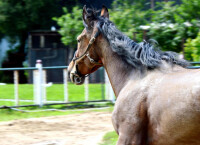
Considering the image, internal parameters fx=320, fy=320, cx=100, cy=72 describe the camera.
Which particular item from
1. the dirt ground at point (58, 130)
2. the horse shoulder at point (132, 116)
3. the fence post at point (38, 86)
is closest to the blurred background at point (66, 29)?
the fence post at point (38, 86)

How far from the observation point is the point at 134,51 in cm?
382

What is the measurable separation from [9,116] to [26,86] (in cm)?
154

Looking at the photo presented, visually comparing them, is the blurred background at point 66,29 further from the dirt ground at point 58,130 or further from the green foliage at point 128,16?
the dirt ground at point 58,130

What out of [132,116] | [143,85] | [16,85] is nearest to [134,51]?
[143,85]

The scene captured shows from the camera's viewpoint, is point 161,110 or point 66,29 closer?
point 161,110

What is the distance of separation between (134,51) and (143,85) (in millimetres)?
530

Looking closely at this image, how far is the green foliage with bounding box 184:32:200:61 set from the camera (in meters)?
10.4

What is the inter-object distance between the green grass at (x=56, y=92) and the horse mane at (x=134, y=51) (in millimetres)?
6032

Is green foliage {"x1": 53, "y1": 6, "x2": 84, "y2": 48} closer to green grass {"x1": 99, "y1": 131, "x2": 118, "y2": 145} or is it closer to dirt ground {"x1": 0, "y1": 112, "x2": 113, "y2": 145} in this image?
dirt ground {"x1": 0, "y1": 112, "x2": 113, "y2": 145}

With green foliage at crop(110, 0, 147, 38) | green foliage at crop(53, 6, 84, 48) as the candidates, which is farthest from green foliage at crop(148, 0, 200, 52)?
green foliage at crop(53, 6, 84, 48)

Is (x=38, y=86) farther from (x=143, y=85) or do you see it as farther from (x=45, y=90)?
(x=143, y=85)

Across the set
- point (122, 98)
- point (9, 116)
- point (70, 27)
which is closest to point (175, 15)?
point (70, 27)

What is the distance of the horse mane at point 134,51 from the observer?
3.66 metres

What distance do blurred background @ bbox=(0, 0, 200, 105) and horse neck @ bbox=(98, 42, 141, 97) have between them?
2.74 m
